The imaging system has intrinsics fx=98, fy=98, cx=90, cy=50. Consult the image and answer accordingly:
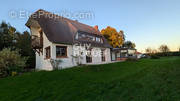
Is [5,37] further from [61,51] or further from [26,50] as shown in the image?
[61,51]

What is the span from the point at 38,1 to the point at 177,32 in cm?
2017

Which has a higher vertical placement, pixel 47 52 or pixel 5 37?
pixel 5 37

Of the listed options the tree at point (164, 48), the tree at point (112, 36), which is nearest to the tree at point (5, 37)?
the tree at point (112, 36)

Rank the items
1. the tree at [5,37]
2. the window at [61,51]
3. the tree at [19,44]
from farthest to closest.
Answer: the tree at [5,37] → the tree at [19,44] → the window at [61,51]

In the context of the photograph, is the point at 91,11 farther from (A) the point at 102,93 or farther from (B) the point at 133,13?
(A) the point at 102,93

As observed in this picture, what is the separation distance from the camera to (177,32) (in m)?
14.9

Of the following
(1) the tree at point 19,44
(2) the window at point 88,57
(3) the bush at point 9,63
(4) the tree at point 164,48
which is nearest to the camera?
(3) the bush at point 9,63

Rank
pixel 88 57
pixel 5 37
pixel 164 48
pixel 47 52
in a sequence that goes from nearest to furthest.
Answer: pixel 47 52, pixel 88 57, pixel 5 37, pixel 164 48

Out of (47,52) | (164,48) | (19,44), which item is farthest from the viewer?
(164,48)

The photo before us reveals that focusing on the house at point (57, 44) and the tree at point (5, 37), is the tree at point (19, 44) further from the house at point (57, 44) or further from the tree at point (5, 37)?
the house at point (57, 44)

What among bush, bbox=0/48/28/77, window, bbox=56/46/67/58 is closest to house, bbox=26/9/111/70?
window, bbox=56/46/67/58

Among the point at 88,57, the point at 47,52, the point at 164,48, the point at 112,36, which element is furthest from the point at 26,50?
the point at 164,48

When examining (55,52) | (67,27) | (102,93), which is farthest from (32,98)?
(67,27)

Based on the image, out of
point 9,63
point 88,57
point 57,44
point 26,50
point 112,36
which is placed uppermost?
point 112,36
